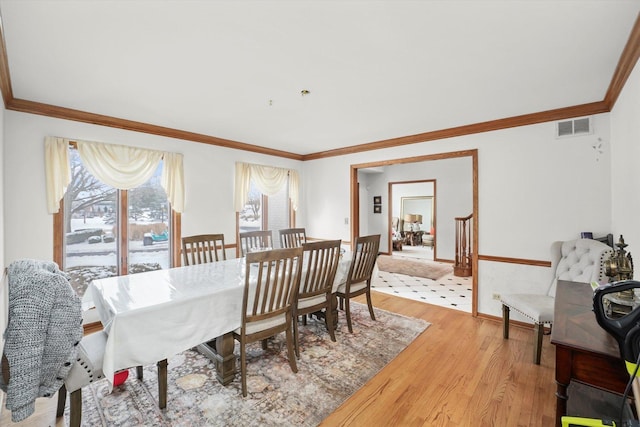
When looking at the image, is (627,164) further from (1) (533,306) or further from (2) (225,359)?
(2) (225,359)

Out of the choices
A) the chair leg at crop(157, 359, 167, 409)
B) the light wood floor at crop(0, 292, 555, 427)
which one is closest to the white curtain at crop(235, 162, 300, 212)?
the chair leg at crop(157, 359, 167, 409)

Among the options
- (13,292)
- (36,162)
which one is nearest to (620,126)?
(13,292)

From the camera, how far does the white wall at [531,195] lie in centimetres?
293

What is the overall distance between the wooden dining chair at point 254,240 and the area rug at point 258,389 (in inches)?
50.1

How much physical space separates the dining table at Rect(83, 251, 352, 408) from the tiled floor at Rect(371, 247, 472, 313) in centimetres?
273

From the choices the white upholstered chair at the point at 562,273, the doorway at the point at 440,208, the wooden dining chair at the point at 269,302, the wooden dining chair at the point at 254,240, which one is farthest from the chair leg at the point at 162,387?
the doorway at the point at 440,208

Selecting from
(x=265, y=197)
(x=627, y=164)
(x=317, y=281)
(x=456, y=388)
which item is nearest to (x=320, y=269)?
(x=317, y=281)

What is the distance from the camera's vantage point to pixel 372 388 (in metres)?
2.19

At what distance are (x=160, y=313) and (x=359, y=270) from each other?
79.3 inches

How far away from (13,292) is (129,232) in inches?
97.6

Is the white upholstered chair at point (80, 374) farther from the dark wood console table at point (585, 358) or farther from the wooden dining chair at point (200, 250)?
the dark wood console table at point (585, 358)

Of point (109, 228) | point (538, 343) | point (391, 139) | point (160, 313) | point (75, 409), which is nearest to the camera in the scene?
point (75, 409)

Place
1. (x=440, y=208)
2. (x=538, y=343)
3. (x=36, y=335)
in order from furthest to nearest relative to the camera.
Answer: (x=440, y=208) → (x=538, y=343) → (x=36, y=335)

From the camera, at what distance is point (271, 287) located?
2258 millimetres
